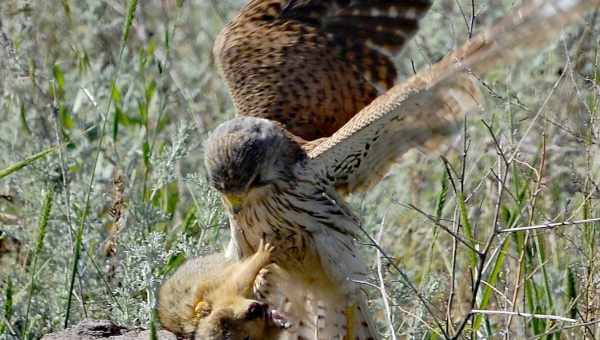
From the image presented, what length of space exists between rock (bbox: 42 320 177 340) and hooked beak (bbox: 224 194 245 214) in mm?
499

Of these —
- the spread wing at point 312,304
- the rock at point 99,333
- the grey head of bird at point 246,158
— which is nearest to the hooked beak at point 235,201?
the grey head of bird at point 246,158

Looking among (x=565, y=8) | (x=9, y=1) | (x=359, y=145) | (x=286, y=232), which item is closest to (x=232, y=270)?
(x=286, y=232)

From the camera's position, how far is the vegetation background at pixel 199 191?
439cm

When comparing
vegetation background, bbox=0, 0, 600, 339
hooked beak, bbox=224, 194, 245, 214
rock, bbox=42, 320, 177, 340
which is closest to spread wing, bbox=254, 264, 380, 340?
vegetation background, bbox=0, 0, 600, 339

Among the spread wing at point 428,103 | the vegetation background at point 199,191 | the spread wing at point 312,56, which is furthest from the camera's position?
the spread wing at point 312,56

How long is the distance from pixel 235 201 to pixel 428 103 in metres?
0.76

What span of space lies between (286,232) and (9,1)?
2.26 m

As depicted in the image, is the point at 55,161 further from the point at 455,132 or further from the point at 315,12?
the point at 455,132

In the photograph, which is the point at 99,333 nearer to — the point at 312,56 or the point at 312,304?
the point at 312,304

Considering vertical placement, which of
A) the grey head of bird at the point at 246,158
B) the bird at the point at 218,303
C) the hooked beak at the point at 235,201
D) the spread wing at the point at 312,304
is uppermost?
the grey head of bird at the point at 246,158

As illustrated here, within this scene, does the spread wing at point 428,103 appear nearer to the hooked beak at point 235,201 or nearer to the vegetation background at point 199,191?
the vegetation background at point 199,191

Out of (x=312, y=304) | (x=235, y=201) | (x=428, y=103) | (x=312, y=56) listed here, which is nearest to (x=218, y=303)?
(x=235, y=201)

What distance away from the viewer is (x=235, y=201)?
4.50 m

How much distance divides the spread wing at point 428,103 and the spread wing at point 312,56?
59 centimetres
